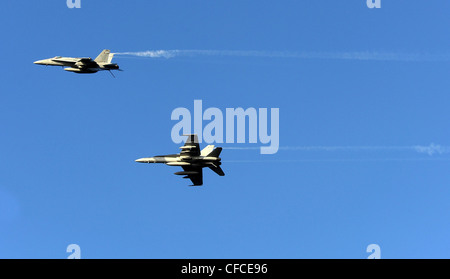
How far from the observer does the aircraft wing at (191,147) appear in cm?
9475

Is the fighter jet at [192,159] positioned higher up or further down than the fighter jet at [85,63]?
further down

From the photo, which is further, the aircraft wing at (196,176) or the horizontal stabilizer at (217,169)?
the aircraft wing at (196,176)

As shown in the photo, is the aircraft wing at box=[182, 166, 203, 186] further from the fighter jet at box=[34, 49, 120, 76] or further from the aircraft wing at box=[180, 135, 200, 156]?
the fighter jet at box=[34, 49, 120, 76]

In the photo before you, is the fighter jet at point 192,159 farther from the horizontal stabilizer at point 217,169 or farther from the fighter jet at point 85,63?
the fighter jet at point 85,63

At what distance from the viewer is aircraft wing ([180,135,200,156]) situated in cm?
9475

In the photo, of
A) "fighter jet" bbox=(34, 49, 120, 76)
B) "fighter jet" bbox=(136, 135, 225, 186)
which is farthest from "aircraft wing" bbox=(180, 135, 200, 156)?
"fighter jet" bbox=(34, 49, 120, 76)

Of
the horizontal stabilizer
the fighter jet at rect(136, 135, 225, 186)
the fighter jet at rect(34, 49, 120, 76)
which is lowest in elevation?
the horizontal stabilizer

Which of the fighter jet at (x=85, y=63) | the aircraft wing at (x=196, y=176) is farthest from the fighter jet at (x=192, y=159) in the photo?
the fighter jet at (x=85, y=63)

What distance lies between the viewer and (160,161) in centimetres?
9775

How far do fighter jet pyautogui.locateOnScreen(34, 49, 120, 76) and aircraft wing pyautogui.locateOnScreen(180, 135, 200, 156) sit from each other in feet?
52.8

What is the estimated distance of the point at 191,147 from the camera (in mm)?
94750
